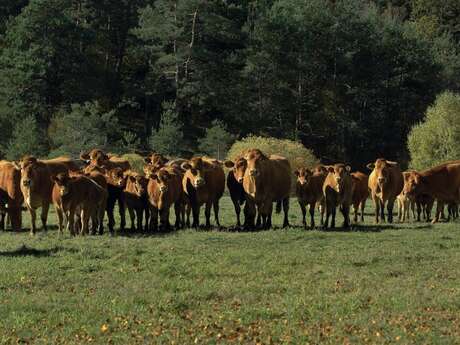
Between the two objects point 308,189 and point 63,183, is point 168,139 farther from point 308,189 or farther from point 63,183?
point 63,183

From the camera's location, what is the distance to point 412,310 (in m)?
10.7

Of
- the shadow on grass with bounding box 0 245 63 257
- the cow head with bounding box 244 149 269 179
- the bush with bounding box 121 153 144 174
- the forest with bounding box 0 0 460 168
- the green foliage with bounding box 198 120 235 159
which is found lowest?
the shadow on grass with bounding box 0 245 63 257

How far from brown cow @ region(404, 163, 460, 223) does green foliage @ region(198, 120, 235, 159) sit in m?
25.3

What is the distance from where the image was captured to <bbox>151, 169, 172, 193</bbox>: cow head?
66.5ft

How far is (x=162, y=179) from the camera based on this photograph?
20406 mm

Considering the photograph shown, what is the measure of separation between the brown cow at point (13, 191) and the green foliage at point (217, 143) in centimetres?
2898

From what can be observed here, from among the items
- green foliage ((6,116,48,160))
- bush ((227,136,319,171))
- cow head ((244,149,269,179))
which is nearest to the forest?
green foliage ((6,116,48,160))

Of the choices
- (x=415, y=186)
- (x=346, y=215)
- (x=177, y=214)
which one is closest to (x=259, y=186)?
(x=177, y=214)

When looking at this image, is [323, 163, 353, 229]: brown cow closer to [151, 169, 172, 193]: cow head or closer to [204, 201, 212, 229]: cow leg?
[204, 201, 212, 229]: cow leg

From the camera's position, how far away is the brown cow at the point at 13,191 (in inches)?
838

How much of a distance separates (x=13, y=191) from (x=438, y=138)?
40979 mm

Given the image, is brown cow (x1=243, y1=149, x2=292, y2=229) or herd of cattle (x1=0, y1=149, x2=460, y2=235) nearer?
herd of cattle (x1=0, y1=149, x2=460, y2=235)

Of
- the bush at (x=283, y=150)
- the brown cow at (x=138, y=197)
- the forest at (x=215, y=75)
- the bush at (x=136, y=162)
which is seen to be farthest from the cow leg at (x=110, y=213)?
the forest at (x=215, y=75)

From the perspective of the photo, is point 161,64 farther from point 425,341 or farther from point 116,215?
point 425,341
